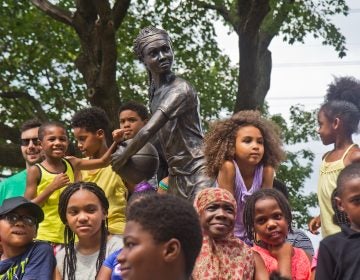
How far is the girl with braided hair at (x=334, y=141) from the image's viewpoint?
20.5ft

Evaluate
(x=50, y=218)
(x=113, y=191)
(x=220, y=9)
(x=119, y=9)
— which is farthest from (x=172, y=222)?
(x=220, y=9)

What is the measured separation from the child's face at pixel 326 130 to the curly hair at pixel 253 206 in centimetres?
99

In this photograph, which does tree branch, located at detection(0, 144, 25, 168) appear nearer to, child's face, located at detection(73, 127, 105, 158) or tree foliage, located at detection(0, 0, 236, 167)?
tree foliage, located at detection(0, 0, 236, 167)

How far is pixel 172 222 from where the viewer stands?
3750mm

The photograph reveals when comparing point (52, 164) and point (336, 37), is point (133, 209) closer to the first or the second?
point (52, 164)

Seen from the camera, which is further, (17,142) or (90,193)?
(17,142)

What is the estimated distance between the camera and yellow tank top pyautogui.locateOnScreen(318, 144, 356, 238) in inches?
243

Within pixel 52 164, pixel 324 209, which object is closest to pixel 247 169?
pixel 324 209

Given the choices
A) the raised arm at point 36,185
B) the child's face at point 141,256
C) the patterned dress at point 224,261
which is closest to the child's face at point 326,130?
the patterned dress at point 224,261

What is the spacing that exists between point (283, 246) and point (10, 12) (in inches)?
487

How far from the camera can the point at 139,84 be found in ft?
61.0

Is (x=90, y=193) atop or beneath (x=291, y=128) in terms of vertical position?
beneath

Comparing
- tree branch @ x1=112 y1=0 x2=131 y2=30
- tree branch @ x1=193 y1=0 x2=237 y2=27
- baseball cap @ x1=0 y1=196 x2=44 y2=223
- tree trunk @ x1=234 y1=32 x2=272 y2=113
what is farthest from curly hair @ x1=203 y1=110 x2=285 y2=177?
tree branch @ x1=193 y1=0 x2=237 y2=27

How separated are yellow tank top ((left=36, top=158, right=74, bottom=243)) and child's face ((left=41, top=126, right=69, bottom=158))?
6.5 inches
